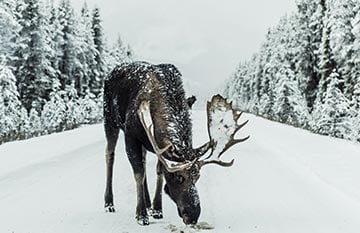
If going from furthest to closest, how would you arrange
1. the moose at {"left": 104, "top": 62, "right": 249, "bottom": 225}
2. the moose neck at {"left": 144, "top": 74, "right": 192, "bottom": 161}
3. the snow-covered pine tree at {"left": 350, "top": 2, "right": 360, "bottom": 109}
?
the snow-covered pine tree at {"left": 350, "top": 2, "right": 360, "bottom": 109}
the moose neck at {"left": 144, "top": 74, "right": 192, "bottom": 161}
the moose at {"left": 104, "top": 62, "right": 249, "bottom": 225}

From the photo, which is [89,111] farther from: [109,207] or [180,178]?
[180,178]

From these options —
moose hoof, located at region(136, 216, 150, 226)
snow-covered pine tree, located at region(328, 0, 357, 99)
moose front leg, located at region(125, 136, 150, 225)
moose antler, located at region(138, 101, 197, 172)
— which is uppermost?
snow-covered pine tree, located at region(328, 0, 357, 99)

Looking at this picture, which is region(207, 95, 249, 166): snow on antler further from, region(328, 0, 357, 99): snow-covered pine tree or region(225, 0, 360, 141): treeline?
region(328, 0, 357, 99): snow-covered pine tree

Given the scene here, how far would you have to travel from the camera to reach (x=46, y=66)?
131ft

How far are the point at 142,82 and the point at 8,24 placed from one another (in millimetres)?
14948

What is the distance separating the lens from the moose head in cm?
521

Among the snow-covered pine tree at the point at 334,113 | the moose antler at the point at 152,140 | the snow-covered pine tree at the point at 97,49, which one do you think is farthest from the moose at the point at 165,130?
the snow-covered pine tree at the point at 97,49

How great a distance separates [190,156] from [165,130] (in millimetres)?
528

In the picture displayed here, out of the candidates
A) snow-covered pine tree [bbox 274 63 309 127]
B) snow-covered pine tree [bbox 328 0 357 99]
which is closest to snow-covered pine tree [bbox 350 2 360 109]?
snow-covered pine tree [bbox 328 0 357 99]

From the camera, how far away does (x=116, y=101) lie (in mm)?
7156

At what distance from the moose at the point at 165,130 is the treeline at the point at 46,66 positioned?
10.8 metres

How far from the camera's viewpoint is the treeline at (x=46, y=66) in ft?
79.7

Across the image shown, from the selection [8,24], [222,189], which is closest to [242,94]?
[8,24]

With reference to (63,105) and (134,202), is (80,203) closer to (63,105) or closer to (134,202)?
(134,202)
